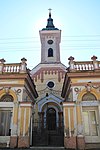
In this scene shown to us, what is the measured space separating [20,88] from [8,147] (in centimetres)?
400

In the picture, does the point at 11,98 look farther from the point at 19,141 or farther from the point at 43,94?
the point at 43,94

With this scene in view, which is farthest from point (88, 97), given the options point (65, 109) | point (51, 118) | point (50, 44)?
point (50, 44)

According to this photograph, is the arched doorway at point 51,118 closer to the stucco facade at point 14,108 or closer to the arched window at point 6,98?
the stucco facade at point 14,108

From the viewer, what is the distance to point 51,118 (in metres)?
20.5

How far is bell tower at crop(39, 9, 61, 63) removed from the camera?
26.4m

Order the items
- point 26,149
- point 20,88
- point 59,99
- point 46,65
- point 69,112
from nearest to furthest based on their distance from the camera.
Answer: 1. point 26,149
2. point 69,112
3. point 20,88
4. point 59,99
5. point 46,65

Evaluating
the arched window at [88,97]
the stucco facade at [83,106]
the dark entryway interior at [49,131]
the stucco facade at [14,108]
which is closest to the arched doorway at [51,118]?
the dark entryway interior at [49,131]

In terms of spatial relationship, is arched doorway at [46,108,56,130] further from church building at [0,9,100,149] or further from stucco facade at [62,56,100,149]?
stucco facade at [62,56,100,149]

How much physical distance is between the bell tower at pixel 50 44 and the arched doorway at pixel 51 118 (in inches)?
337

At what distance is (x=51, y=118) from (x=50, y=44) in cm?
1259

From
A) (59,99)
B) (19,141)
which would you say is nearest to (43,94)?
(59,99)

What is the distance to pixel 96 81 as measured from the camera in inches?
486

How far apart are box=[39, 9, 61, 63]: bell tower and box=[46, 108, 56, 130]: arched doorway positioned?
28.1 feet

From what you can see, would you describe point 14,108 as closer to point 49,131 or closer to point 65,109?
point 65,109
